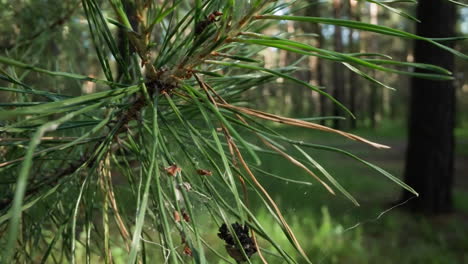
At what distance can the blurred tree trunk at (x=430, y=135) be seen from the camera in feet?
11.0

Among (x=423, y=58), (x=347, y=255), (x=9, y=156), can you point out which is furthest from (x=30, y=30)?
(x=423, y=58)

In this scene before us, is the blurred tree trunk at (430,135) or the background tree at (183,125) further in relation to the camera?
the blurred tree trunk at (430,135)

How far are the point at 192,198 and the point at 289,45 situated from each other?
0.58 ft

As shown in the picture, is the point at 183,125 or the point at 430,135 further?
the point at 430,135

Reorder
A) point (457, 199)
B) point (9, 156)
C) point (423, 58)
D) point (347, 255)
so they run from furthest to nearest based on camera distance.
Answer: point (457, 199), point (423, 58), point (347, 255), point (9, 156)

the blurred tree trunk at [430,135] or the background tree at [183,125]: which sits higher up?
the background tree at [183,125]

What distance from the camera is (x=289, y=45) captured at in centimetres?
34

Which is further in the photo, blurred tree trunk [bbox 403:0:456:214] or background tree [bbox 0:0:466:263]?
blurred tree trunk [bbox 403:0:456:214]

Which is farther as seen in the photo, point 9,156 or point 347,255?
point 347,255

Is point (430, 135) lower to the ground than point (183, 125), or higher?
lower

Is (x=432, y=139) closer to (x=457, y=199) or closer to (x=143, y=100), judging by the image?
(x=457, y=199)

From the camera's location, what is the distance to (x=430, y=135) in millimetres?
3459

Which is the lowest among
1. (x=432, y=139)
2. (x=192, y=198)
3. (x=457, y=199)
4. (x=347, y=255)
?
(x=457, y=199)

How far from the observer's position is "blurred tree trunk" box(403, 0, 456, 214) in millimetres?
3359
